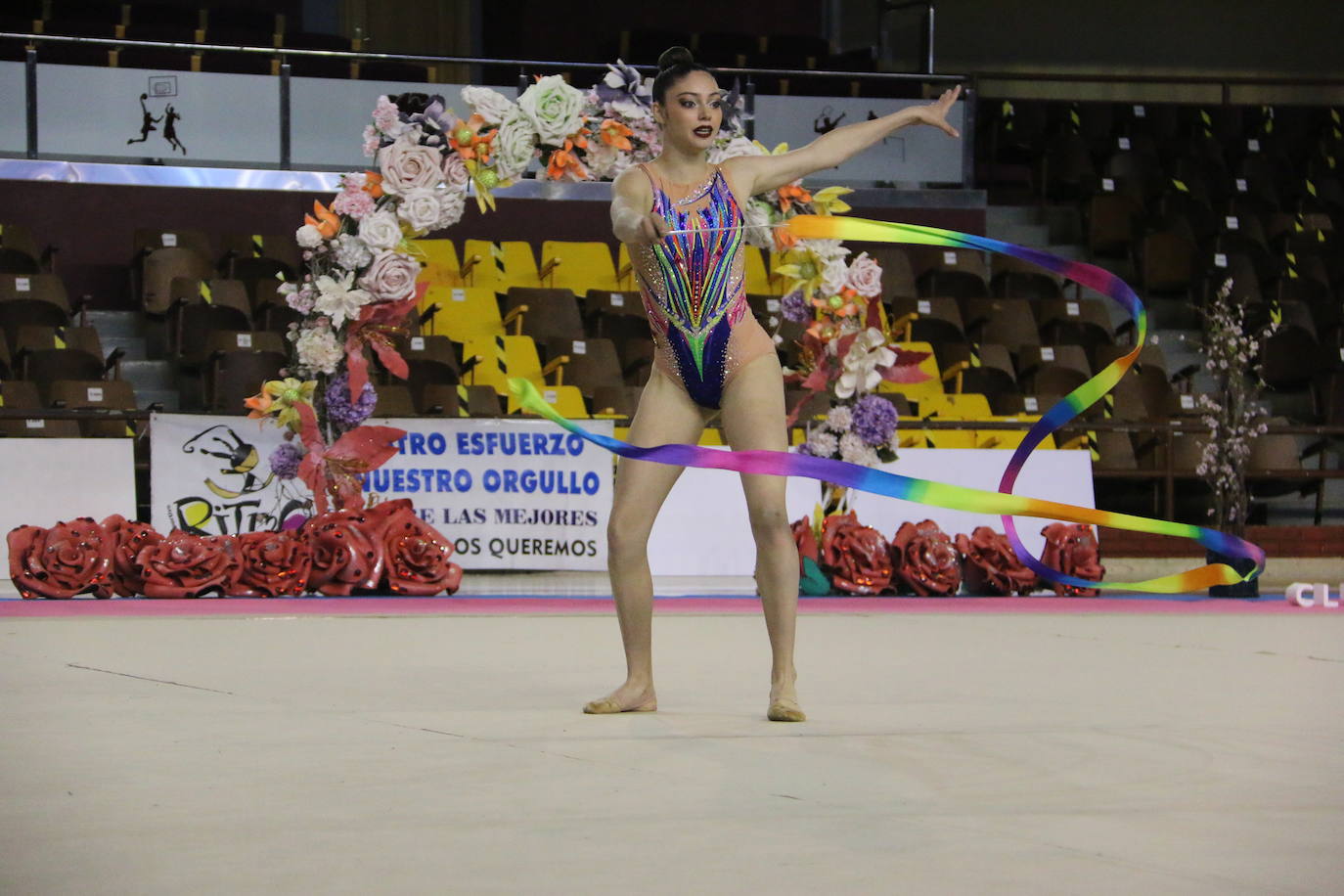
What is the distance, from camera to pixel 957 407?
11.1 metres

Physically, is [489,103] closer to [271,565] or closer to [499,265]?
[271,565]

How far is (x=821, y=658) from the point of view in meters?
5.37

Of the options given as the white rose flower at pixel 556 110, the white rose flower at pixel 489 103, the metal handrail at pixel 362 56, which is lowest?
the white rose flower at pixel 556 110

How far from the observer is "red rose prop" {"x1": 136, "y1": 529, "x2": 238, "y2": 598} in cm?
798

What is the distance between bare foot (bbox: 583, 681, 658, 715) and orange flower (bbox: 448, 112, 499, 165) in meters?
4.26

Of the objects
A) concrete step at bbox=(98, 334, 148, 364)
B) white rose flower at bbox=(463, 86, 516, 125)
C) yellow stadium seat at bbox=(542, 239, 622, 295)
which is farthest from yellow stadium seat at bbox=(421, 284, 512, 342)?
white rose flower at bbox=(463, 86, 516, 125)

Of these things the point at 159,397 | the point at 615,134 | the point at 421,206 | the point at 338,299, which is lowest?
the point at 159,397

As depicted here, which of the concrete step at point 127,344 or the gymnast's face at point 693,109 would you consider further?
the concrete step at point 127,344

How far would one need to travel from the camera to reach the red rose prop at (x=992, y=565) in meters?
8.94

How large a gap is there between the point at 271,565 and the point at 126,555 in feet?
2.36

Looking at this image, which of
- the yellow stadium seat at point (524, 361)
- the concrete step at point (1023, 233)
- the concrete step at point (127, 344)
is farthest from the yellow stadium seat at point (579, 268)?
the concrete step at point (1023, 233)

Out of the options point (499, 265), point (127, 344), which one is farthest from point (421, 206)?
point (127, 344)

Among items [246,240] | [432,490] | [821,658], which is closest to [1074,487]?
[432,490]

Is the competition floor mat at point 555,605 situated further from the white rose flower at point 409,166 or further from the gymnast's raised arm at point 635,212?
the gymnast's raised arm at point 635,212
